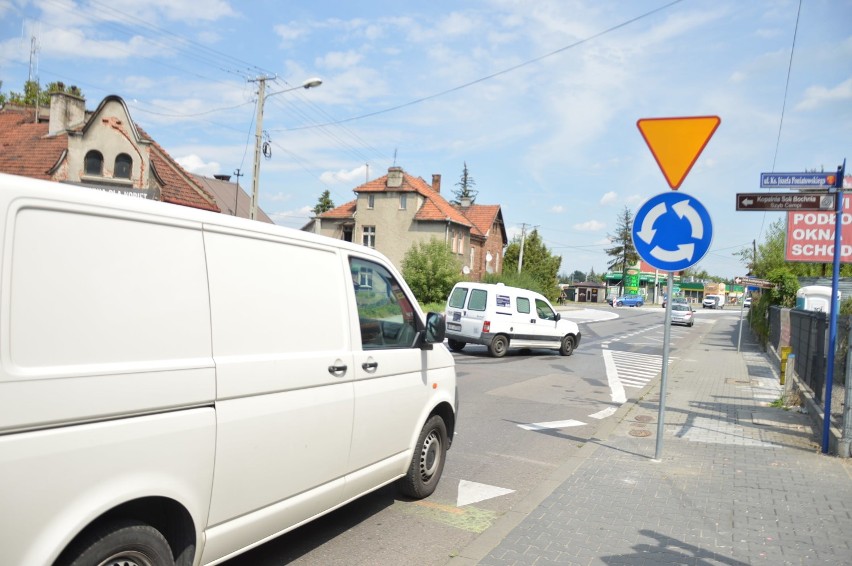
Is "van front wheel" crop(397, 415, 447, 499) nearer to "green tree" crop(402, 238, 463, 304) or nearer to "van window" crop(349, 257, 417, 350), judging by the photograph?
"van window" crop(349, 257, 417, 350)

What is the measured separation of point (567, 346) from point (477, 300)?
354cm

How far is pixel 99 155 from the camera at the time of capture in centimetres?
A: 2748

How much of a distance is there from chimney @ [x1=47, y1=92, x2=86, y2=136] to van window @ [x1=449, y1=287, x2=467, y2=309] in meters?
20.2

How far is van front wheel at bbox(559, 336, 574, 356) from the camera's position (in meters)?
19.6

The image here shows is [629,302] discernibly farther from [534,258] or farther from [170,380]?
[170,380]

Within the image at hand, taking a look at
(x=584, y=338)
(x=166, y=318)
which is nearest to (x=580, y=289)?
(x=584, y=338)

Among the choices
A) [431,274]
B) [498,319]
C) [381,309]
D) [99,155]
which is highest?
[99,155]

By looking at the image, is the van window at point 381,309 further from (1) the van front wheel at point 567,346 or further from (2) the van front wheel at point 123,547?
(1) the van front wheel at point 567,346

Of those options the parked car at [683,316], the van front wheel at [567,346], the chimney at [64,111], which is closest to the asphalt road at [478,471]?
the van front wheel at [567,346]

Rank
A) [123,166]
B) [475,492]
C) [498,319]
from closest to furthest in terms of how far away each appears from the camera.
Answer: [475,492] < [498,319] < [123,166]

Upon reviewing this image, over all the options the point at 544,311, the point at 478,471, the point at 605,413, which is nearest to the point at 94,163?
the point at 544,311

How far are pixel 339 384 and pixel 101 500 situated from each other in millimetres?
1669

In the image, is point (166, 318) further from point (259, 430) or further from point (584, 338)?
point (584, 338)

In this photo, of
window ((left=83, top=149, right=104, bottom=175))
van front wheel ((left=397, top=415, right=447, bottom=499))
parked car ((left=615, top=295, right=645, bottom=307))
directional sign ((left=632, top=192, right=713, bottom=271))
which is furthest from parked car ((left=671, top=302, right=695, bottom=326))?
van front wheel ((left=397, top=415, right=447, bottom=499))
